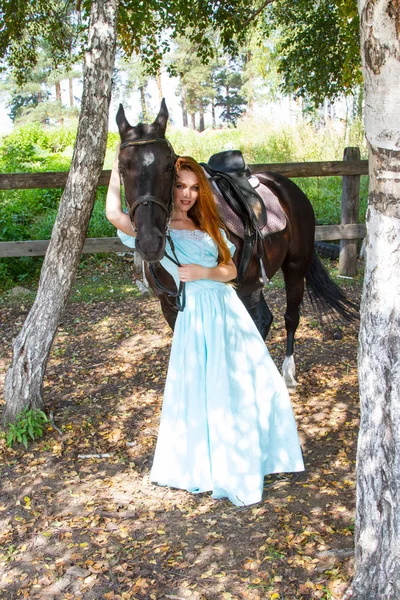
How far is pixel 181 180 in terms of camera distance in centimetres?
268

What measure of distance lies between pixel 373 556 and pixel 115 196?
1.87 meters

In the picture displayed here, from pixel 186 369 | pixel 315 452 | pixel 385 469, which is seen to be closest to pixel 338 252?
pixel 315 452

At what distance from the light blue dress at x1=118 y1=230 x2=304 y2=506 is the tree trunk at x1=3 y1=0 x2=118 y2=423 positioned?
2.61 feet

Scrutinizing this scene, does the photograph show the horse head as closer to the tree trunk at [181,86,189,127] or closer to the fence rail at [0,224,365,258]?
the fence rail at [0,224,365,258]

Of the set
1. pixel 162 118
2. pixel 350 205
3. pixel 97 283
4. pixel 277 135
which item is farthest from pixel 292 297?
pixel 277 135

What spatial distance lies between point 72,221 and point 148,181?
1164mm

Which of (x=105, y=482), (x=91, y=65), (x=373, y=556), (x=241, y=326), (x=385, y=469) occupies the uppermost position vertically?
(x=91, y=65)

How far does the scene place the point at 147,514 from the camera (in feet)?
9.36

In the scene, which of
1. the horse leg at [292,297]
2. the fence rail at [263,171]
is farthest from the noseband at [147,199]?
the fence rail at [263,171]

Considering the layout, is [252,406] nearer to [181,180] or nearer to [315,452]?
[315,452]

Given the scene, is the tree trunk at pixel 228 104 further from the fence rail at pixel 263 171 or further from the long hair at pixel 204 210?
the long hair at pixel 204 210

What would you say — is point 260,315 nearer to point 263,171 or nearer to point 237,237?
point 237,237

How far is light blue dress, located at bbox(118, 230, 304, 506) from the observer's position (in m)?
2.86

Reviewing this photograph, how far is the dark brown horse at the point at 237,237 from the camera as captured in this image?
2523mm
